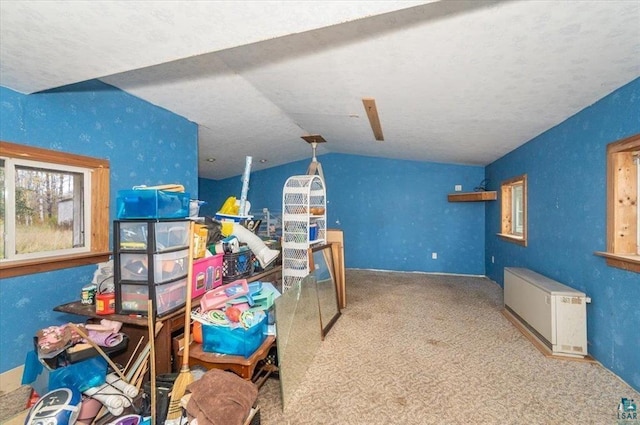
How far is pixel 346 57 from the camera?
2.20 meters

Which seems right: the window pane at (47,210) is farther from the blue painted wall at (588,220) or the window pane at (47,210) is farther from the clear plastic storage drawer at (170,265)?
the blue painted wall at (588,220)

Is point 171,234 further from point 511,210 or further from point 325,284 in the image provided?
point 511,210

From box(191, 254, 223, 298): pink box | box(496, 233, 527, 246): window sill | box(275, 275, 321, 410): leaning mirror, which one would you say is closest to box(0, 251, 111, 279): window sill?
box(191, 254, 223, 298): pink box

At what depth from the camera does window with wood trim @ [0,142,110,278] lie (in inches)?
84.6

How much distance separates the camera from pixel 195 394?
5.02ft

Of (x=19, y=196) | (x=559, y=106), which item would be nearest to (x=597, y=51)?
(x=559, y=106)

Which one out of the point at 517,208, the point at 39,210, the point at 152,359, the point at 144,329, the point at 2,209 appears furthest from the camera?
the point at 517,208

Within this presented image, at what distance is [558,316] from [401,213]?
157 inches

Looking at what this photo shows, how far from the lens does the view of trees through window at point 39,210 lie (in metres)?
2.16

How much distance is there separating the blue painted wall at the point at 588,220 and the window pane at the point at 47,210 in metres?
4.31

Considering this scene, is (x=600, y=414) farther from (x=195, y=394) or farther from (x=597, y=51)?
(x=195, y=394)

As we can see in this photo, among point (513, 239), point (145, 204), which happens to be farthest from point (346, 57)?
point (513, 239)

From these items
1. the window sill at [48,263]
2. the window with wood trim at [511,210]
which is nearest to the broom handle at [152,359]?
the window sill at [48,263]

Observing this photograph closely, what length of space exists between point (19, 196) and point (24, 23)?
149cm
